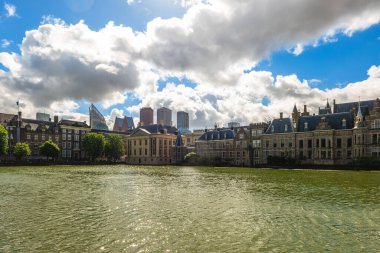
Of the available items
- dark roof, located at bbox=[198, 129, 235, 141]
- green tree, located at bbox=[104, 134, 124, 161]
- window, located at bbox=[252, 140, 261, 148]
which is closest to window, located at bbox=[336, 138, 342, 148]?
window, located at bbox=[252, 140, 261, 148]

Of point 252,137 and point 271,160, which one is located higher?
point 252,137

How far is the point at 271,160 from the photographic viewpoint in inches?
3556

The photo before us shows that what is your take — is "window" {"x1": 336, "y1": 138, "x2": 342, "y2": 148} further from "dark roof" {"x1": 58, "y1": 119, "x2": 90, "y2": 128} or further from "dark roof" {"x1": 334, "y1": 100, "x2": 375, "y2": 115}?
"dark roof" {"x1": 58, "y1": 119, "x2": 90, "y2": 128}

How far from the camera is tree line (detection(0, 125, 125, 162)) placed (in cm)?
10250

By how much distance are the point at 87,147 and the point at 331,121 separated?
83.5m

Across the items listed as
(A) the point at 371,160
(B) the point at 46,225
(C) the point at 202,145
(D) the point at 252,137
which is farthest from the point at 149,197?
(C) the point at 202,145

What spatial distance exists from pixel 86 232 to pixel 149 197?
38.3 feet

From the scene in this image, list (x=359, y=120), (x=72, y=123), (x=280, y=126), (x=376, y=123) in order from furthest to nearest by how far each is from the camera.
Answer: (x=72, y=123), (x=280, y=126), (x=359, y=120), (x=376, y=123)

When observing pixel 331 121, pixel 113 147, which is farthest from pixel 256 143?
pixel 113 147

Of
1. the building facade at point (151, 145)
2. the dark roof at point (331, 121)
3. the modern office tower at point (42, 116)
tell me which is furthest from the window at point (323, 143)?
the modern office tower at point (42, 116)

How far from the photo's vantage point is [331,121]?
86562 mm

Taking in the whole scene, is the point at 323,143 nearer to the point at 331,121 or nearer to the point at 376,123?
the point at 331,121

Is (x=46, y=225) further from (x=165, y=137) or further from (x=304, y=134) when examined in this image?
(x=165, y=137)

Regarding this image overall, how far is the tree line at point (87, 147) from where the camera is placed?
102 meters
